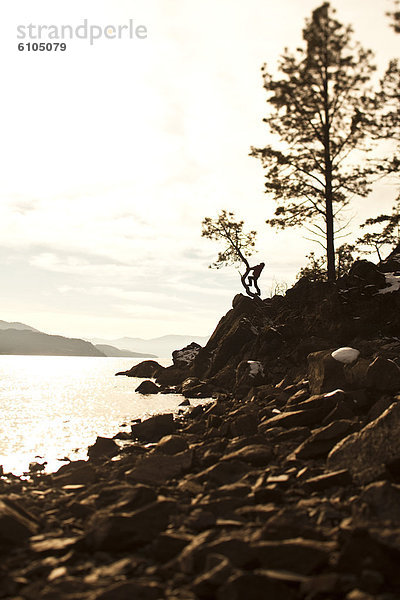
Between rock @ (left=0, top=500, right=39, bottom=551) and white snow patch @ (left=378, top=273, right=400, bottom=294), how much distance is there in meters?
20.2

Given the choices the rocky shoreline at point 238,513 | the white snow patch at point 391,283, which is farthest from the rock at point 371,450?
the white snow patch at point 391,283

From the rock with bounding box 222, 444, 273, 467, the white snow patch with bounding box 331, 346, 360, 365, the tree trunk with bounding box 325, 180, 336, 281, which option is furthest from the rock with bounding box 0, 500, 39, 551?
the tree trunk with bounding box 325, 180, 336, 281

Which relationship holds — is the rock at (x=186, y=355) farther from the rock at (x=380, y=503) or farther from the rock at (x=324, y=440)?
the rock at (x=380, y=503)

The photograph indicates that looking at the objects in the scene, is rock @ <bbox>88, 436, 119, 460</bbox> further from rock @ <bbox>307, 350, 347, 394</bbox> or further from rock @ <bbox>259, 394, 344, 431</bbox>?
rock @ <bbox>307, 350, 347, 394</bbox>

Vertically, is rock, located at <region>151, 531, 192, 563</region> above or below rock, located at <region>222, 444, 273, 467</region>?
below

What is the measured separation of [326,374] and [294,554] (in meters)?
9.32

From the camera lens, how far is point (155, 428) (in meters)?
16.5

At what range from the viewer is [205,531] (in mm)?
6477

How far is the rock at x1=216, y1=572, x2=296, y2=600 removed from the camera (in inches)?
182

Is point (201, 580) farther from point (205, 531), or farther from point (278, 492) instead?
point (278, 492)

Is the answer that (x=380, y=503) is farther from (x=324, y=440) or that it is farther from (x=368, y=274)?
(x=368, y=274)

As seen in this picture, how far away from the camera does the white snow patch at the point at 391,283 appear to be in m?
22.3

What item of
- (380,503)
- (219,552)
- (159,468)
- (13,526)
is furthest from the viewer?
(159,468)

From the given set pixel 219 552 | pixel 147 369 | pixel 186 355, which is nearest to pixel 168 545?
pixel 219 552
